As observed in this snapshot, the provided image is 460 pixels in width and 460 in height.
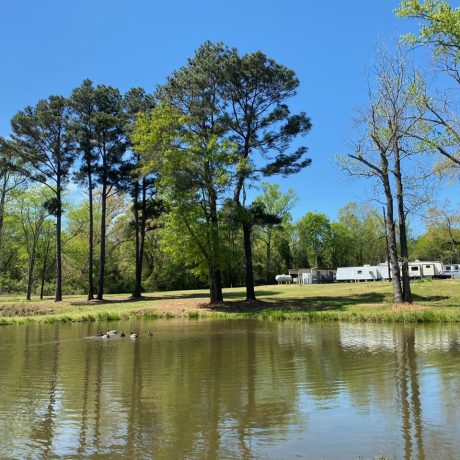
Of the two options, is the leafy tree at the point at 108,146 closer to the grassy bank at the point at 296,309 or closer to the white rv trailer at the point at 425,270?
the grassy bank at the point at 296,309

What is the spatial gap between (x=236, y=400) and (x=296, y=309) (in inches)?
829

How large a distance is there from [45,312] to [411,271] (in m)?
44.3

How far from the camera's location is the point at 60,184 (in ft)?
138

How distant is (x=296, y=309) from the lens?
97.2 feet

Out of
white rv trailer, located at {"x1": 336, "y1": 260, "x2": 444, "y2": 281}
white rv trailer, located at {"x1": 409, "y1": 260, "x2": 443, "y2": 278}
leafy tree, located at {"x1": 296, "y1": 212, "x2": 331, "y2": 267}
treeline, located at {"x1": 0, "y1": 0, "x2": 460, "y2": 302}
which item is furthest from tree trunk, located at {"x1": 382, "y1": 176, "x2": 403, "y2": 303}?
leafy tree, located at {"x1": 296, "y1": 212, "x2": 331, "y2": 267}

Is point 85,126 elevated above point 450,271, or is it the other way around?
point 85,126

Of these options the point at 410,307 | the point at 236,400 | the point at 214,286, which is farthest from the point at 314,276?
the point at 236,400

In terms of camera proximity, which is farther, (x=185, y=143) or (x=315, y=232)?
(x=315, y=232)

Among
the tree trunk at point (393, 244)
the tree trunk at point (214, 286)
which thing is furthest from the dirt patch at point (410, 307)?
the tree trunk at point (214, 286)

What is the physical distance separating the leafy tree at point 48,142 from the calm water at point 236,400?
2568 centimetres

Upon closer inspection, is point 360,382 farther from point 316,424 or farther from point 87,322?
point 87,322

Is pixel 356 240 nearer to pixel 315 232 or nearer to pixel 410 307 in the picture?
pixel 315 232

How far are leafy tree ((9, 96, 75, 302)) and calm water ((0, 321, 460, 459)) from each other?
25.7 meters

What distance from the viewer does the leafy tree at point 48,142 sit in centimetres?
3972
